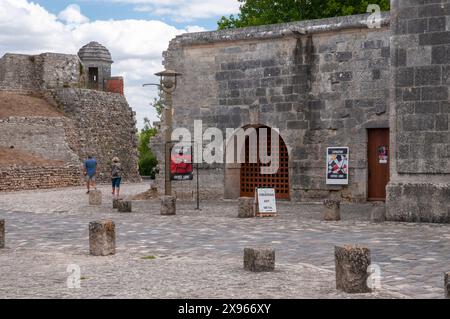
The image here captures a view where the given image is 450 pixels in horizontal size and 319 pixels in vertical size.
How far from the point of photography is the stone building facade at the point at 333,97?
13.7m

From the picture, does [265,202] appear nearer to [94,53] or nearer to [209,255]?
[209,255]

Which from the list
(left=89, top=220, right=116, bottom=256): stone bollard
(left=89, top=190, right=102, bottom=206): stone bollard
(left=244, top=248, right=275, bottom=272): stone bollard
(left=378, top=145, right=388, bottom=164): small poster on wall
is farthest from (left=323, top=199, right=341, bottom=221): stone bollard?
(left=89, top=190, right=102, bottom=206): stone bollard

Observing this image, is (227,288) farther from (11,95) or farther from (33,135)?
(11,95)

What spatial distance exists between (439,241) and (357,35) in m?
8.41

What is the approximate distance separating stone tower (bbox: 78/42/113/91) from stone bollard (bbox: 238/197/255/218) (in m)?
36.0

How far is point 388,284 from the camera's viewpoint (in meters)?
7.27

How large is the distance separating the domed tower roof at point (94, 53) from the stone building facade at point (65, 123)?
7381 mm

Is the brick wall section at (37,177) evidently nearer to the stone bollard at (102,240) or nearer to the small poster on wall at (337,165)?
the small poster on wall at (337,165)

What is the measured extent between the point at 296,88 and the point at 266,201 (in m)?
4.77

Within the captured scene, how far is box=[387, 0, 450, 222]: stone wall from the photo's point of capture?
13.5 meters

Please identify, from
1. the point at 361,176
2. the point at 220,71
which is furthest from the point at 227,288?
the point at 220,71

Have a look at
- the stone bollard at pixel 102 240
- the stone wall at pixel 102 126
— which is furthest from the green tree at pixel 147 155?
the stone bollard at pixel 102 240

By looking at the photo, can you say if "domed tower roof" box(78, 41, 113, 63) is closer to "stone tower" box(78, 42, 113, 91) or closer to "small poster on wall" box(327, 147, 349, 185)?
"stone tower" box(78, 42, 113, 91)

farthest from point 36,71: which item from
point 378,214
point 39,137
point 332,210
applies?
point 378,214
